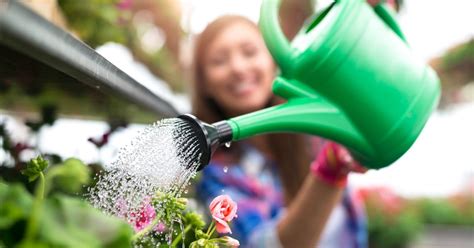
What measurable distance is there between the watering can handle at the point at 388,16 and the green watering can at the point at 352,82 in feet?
0.04

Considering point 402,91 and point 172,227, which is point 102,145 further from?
point 402,91

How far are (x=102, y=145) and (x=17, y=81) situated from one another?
180mm

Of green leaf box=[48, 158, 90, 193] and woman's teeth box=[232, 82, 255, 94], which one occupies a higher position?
green leaf box=[48, 158, 90, 193]

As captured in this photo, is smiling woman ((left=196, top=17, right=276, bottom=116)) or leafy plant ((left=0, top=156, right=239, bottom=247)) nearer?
leafy plant ((left=0, top=156, right=239, bottom=247))

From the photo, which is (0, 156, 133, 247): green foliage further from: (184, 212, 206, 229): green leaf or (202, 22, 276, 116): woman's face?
(202, 22, 276, 116): woman's face

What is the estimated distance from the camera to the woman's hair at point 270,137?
4.36 feet

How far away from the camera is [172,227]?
45cm

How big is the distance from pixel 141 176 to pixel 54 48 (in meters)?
0.16

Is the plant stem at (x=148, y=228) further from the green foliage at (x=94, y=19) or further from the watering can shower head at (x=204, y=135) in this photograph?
the green foliage at (x=94, y=19)

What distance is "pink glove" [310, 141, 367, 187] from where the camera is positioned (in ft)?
2.63

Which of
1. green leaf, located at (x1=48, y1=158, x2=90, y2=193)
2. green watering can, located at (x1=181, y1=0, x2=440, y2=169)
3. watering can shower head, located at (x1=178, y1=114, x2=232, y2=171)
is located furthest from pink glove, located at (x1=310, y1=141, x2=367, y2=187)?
green leaf, located at (x1=48, y1=158, x2=90, y2=193)

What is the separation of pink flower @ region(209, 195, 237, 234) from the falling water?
0.03 metres

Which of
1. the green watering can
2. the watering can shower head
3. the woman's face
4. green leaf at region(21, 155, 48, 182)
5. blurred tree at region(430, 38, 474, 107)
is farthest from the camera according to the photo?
blurred tree at region(430, 38, 474, 107)

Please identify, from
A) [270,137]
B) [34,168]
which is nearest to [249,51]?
[270,137]
